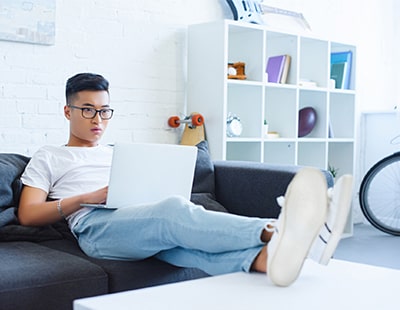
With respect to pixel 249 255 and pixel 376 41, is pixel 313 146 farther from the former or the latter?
pixel 249 255

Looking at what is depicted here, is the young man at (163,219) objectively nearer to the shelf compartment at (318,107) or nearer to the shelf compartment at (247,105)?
the shelf compartment at (247,105)

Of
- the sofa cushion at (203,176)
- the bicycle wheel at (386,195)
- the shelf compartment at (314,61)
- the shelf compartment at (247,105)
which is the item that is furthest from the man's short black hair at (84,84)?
the bicycle wheel at (386,195)

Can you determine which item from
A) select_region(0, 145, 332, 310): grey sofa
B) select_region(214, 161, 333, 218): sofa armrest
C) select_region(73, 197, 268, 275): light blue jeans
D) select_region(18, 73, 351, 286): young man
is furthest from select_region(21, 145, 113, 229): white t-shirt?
select_region(214, 161, 333, 218): sofa armrest

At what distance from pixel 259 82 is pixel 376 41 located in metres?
1.96

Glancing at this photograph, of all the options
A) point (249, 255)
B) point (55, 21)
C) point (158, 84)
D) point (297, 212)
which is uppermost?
point (55, 21)

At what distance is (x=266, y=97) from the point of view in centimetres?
459

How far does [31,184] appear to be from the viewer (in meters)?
2.53

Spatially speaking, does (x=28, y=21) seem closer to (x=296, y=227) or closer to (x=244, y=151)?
(x=244, y=151)

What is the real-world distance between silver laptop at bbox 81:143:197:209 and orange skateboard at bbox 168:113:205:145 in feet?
4.93

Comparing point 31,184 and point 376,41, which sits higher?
point 376,41

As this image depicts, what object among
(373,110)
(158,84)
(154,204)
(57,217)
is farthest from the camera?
(373,110)

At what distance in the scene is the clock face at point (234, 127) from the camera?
4043 millimetres

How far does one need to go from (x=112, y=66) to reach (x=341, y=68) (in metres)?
1.96

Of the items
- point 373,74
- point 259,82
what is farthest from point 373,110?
point 259,82
